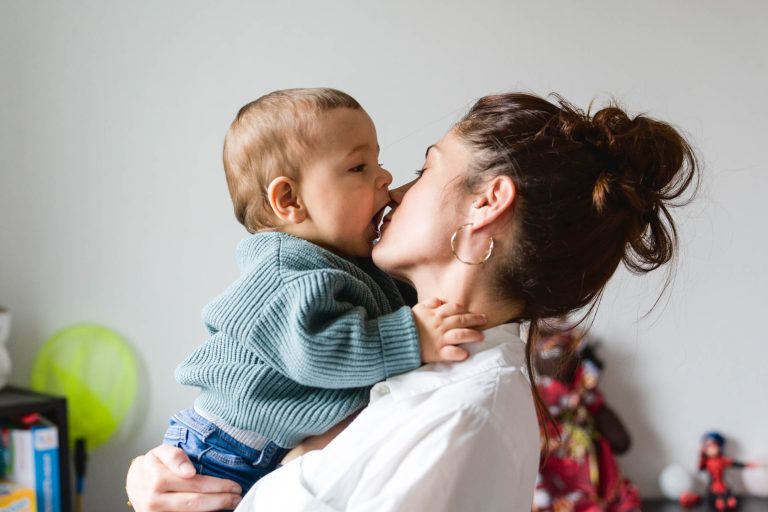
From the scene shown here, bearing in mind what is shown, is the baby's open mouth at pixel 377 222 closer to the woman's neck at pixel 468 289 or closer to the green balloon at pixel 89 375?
the woman's neck at pixel 468 289

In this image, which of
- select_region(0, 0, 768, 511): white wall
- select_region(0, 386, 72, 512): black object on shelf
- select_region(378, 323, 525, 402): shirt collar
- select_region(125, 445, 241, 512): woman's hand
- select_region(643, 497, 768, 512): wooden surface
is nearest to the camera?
select_region(378, 323, 525, 402): shirt collar

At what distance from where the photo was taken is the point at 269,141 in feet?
4.45

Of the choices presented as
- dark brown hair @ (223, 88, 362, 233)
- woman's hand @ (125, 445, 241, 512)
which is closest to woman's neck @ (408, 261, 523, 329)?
dark brown hair @ (223, 88, 362, 233)

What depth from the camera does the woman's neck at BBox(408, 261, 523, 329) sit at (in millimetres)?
1198

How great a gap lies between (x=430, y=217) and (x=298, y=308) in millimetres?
225

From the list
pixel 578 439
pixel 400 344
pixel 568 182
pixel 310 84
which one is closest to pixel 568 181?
pixel 568 182

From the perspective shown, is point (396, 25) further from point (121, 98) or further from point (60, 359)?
point (60, 359)

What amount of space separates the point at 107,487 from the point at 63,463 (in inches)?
17.9

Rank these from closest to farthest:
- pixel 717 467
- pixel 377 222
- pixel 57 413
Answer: pixel 377 222 → pixel 57 413 → pixel 717 467

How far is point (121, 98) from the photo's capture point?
3.12 meters

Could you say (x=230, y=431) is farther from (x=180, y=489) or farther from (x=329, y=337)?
(x=329, y=337)

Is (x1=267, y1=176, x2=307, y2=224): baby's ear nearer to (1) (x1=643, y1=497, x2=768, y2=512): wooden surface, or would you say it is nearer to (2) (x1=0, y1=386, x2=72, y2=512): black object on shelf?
(2) (x1=0, y1=386, x2=72, y2=512): black object on shelf

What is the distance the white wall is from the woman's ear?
2.11 m

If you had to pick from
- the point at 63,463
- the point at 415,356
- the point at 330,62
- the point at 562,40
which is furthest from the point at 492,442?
the point at 562,40
